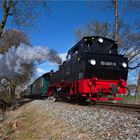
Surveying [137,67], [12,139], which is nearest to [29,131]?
[12,139]

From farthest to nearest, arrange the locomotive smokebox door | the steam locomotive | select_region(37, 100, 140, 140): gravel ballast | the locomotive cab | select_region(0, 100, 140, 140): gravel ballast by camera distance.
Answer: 1. the locomotive cab
2. the steam locomotive
3. the locomotive smokebox door
4. select_region(0, 100, 140, 140): gravel ballast
5. select_region(37, 100, 140, 140): gravel ballast

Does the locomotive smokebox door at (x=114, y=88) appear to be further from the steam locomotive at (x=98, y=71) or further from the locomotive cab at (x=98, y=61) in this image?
the locomotive cab at (x=98, y=61)

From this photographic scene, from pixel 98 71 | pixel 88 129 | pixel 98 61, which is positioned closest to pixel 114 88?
pixel 98 71

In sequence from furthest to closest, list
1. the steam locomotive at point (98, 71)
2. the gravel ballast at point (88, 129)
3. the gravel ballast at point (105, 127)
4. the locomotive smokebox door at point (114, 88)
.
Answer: the steam locomotive at point (98, 71) < the locomotive smokebox door at point (114, 88) < the gravel ballast at point (88, 129) < the gravel ballast at point (105, 127)

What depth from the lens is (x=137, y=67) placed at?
108ft

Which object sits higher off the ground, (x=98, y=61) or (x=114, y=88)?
(x=98, y=61)

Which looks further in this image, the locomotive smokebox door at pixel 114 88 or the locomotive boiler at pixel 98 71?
the locomotive boiler at pixel 98 71

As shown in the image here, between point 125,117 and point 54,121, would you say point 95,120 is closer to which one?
point 125,117

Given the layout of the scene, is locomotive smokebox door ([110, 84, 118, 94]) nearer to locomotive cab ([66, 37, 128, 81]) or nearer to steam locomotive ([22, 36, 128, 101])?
steam locomotive ([22, 36, 128, 101])

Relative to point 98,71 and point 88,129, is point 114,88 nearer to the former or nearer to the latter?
point 98,71

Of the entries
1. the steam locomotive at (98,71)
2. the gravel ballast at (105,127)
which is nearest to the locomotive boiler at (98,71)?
the steam locomotive at (98,71)

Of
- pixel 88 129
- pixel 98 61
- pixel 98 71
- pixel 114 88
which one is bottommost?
pixel 88 129

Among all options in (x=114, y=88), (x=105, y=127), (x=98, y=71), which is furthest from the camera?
(x=98, y=71)

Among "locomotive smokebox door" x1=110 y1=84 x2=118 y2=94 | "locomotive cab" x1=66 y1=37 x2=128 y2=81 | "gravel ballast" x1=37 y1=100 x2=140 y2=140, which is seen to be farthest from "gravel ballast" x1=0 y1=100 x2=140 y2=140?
"locomotive cab" x1=66 y1=37 x2=128 y2=81
